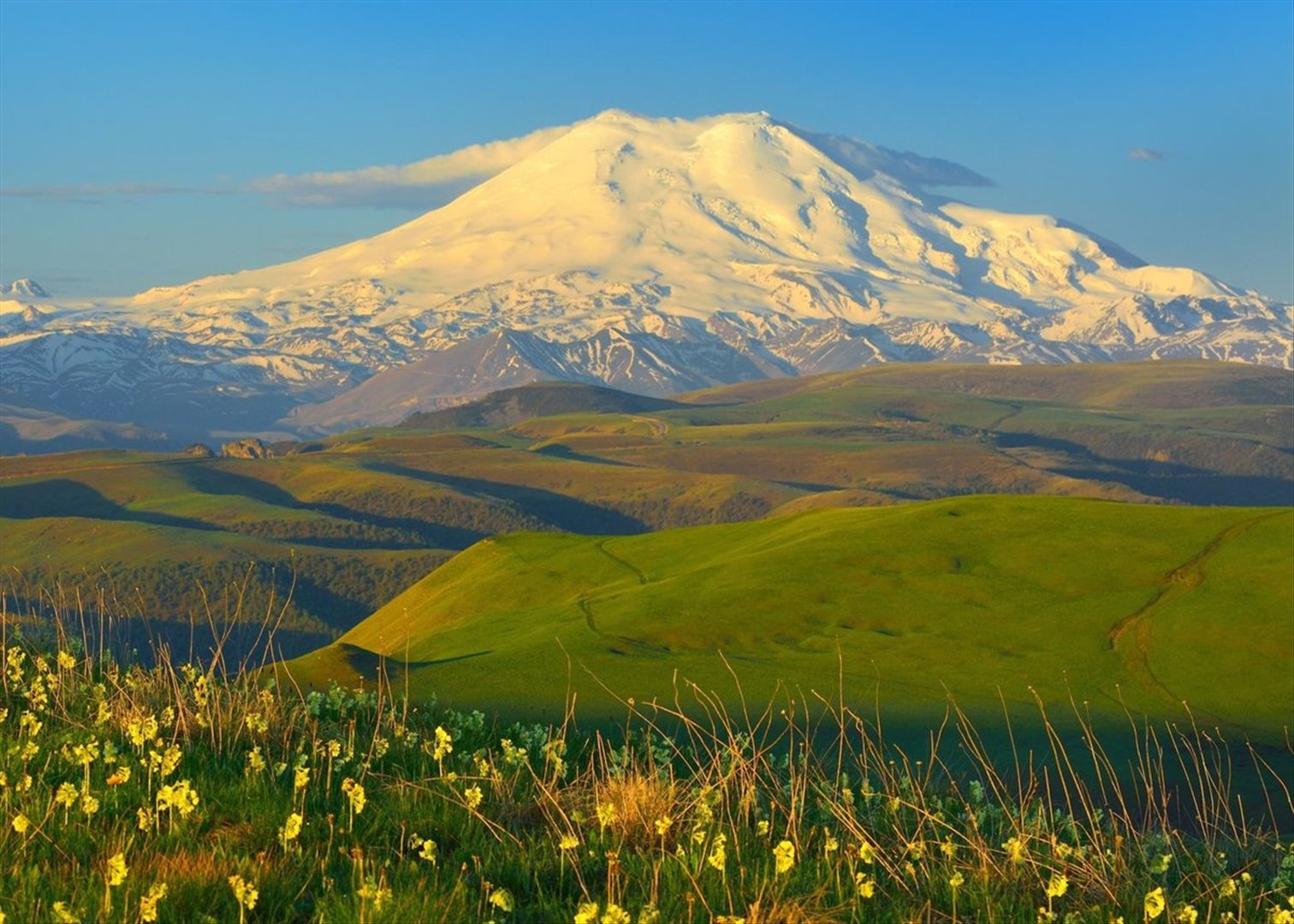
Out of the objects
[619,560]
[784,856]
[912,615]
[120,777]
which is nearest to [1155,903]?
[784,856]

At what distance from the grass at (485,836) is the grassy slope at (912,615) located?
498 inches

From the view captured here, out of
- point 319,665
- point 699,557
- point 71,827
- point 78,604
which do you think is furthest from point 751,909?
point 699,557

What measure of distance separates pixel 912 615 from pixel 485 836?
34.4m

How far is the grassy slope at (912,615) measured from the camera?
34625 mm

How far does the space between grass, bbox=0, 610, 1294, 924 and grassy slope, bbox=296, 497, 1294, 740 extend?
1264cm

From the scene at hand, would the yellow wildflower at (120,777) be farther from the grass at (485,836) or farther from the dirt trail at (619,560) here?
the dirt trail at (619,560)

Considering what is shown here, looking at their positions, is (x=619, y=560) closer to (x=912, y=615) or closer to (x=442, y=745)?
(x=912, y=615)

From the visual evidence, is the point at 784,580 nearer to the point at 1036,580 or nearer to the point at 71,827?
the point at 1036,580

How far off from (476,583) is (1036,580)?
2067cm

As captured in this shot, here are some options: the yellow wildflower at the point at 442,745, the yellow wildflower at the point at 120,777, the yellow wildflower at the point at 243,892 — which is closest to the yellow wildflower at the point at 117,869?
the yellow wildflower at the point at 243,892

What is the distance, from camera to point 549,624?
4128cm

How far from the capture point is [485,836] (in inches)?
382

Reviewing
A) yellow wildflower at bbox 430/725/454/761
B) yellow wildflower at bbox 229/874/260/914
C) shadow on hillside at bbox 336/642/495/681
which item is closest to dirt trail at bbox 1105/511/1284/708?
shadow on hillside at bbox 336/642/495/681

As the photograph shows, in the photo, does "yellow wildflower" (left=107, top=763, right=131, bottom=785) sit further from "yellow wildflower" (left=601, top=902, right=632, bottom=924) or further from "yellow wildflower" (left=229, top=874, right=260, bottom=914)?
"yellow wildflower" (left=601, top=902, right=632, bottom=924)
